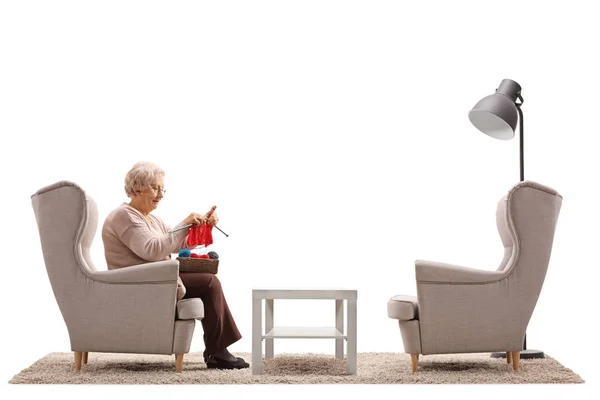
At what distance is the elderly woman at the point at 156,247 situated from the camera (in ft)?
19.9

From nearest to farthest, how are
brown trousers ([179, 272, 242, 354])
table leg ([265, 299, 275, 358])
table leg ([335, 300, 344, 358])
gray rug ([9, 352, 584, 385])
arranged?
gray rug ([9, 352, 584, 385]) < brown trousers ([179, 272, 242, 354]) < table leg ([335, 300, 344, 358]) < table leg ([265, 299, 275, 358])

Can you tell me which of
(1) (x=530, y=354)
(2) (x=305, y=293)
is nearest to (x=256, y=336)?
(2) (x=305, y=293)

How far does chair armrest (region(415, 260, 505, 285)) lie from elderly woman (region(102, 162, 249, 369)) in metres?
1.21

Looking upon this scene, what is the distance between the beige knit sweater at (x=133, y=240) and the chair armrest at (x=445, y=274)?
1.44 meters

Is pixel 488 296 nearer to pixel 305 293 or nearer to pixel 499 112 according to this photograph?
pixel 305 293

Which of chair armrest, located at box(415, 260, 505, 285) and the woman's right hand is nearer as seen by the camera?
chair armrest, located at box(415, 260, 505, 285)

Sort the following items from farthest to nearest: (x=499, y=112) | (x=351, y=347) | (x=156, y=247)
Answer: (x=499, y=112) < (x=156, y=247) < (x=351, y=347)

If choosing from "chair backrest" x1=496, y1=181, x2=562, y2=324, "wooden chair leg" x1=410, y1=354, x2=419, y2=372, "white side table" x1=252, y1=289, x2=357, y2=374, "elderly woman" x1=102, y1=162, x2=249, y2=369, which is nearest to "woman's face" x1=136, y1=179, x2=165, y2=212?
"elderly woman" x1=102, y1=162, x2=249, y2=369

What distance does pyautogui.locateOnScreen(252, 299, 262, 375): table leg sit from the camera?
229 inches

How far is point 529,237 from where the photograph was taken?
19.7 ft

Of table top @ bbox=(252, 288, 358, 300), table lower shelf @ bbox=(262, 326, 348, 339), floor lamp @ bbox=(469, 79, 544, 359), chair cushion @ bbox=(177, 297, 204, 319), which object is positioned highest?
floor lamp @ bbox=(469, 79, 544, 359)

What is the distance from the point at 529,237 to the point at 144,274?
2.33 metres

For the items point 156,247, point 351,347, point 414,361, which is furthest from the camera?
point 156,247

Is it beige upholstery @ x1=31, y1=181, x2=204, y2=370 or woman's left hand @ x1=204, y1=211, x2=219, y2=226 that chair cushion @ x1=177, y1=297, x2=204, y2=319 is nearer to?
beige upholstery @ x1=31, y1=181, x2=204, y2=370
